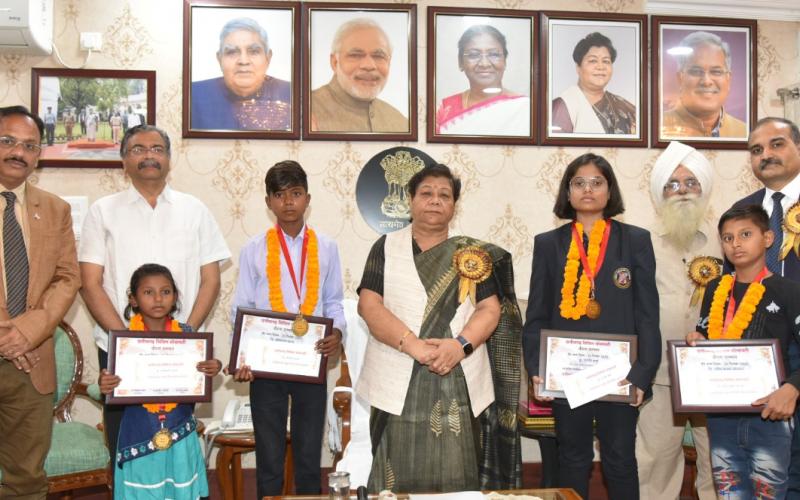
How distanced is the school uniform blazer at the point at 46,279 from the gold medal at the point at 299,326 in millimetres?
950

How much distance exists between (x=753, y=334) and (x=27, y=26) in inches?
160

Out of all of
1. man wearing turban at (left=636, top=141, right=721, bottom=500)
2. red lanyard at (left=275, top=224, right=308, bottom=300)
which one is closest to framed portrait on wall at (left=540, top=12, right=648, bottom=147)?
man wearing turban at (left=636, top=141, right=721, bottom=500)

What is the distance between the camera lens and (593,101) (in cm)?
469

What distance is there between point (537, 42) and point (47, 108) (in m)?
3.13

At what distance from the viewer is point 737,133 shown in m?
4.80

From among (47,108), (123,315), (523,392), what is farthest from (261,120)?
(523,392)

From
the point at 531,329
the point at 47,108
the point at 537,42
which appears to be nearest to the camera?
the point at 531,329

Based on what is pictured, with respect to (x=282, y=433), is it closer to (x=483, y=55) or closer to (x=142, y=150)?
(x=142, y=150)

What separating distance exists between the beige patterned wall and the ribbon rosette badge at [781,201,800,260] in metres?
1.78

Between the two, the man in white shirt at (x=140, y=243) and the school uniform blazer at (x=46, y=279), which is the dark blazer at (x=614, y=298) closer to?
the man in white shirt at (x=140, y=243)

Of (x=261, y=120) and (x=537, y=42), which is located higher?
(x=537, y=42)

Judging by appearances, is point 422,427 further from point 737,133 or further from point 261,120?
point 737,133

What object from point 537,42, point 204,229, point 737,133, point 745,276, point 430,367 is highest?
point 537,42

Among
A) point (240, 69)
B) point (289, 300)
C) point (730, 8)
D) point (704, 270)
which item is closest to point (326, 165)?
point (240, 69)
